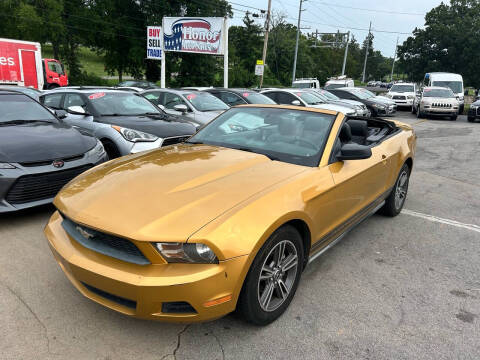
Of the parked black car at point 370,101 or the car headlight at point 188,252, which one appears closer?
the car headlight at point 188,252

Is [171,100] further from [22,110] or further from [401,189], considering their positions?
[401,189]

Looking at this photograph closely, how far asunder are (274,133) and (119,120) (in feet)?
12.1

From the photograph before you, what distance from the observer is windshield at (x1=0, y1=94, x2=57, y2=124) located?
5.09 metres

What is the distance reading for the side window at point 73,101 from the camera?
6735 mm

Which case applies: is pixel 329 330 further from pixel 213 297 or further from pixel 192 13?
pixel 192 13

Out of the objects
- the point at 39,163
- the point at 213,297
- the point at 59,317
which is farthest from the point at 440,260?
the point at 39,163

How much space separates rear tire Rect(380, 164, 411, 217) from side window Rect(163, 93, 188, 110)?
5.80 metres

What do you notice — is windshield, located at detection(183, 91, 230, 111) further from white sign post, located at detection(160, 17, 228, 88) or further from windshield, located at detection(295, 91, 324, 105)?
white sign post, located at detection(160, 17, 228, 88)

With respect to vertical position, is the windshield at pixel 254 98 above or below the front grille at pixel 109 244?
above

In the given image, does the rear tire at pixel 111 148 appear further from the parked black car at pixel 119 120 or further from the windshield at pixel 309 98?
the windshield at pixel 309 98

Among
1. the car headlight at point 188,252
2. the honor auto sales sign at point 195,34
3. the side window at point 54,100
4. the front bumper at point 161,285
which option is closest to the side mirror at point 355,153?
the front bumper at point 161,285

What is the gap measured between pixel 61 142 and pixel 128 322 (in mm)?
2897

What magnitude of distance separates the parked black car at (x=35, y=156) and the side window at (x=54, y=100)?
1.87 metres

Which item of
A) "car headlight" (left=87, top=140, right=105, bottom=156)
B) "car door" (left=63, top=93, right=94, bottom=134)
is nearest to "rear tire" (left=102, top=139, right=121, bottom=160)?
"car door" (left=63, top=93, right=94, bottom=134)
